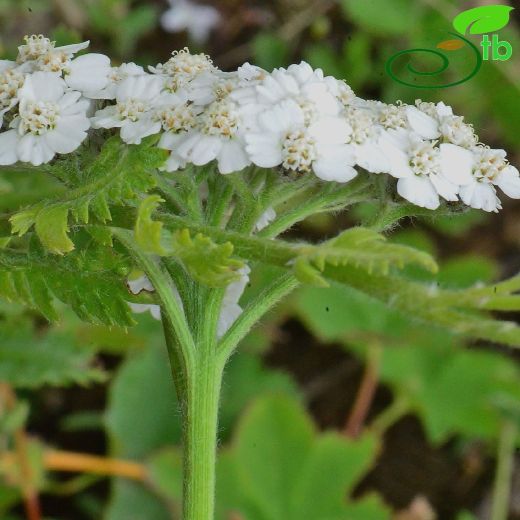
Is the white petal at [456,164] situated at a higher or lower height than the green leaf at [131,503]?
higher

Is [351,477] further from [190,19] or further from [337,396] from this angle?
[190,19]

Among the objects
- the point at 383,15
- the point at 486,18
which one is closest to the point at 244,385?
the point at 486,18

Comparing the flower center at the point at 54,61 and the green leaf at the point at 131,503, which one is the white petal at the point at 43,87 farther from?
the green leaf at the point at 131,503

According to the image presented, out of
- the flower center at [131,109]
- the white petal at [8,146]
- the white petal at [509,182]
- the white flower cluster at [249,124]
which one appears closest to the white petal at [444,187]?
the white flower cluster at [249,124]

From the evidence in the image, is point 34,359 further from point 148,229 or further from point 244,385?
point 148,229

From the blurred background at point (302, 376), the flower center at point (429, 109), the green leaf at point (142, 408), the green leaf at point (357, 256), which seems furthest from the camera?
the green leaf at point (142, 408)

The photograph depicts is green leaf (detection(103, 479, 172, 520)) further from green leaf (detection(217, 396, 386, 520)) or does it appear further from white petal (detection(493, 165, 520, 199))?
white petal (detection(493, 165, 520, 199))

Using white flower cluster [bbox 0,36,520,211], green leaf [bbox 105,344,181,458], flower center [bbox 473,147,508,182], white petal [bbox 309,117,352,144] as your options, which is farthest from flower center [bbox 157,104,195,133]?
green leaf [bbox 105,344,181,458]

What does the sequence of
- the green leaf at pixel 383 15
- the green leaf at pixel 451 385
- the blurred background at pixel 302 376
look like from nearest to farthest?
the blurred background at pixel 302 376
the green leaf at pixel 451 385
the green leaf at pixel 383 15
